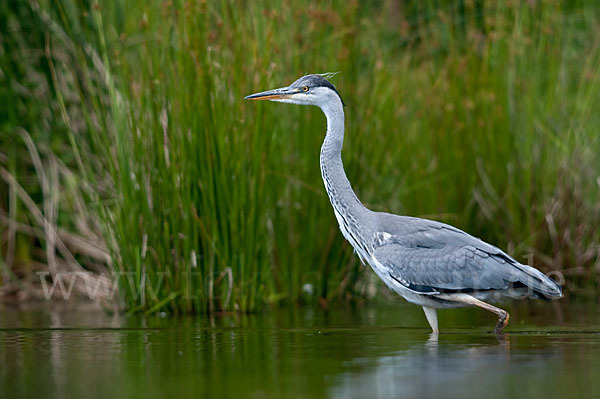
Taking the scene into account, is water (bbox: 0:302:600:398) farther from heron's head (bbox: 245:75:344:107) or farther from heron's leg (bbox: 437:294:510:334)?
heron's head (bbox: 245:75:344:107)

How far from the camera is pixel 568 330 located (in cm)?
656

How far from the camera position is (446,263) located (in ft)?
22.0

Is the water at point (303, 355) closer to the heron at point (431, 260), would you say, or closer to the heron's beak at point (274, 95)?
the heron at point (431, 260)

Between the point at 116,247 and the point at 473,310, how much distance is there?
117 inches

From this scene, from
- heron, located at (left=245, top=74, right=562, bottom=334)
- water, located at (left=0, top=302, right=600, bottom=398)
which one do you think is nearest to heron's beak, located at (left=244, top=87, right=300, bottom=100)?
heron, located at (left=245, top=74, right=562, bottom=334)

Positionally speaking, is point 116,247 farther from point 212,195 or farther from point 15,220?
point 15,220

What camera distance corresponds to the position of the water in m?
4.55

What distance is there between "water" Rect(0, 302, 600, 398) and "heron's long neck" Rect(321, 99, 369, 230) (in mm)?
811

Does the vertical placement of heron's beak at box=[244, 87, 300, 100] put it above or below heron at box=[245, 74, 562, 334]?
above

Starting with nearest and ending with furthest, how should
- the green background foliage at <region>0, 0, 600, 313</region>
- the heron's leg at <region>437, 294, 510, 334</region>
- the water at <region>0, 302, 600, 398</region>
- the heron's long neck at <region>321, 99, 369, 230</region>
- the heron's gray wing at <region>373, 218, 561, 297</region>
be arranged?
1. the water at <region>0, 302, 600, 398</region>
2. the heron's leg at <region>437, 294, 510, 334</region>
3. the heron's gray wing at <region>373, 218, 561, 297</region>
4. the heron's long neck at <region>321, 99, 369, 230</region>
5. the green background foliage at <region>0, 0, 600, 313</region>

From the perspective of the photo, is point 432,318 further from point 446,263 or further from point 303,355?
point 303,355

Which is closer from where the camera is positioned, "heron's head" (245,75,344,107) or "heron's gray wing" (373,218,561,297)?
"heron's gray wing" (373,218,561,297)

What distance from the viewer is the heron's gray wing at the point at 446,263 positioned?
6504 mm

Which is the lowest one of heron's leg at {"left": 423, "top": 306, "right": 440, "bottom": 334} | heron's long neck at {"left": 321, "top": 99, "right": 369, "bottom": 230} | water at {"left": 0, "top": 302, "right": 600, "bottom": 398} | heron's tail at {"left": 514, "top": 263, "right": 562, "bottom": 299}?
water at {"left": 0, "top": 302, "right": 600, "bottom": 398}
